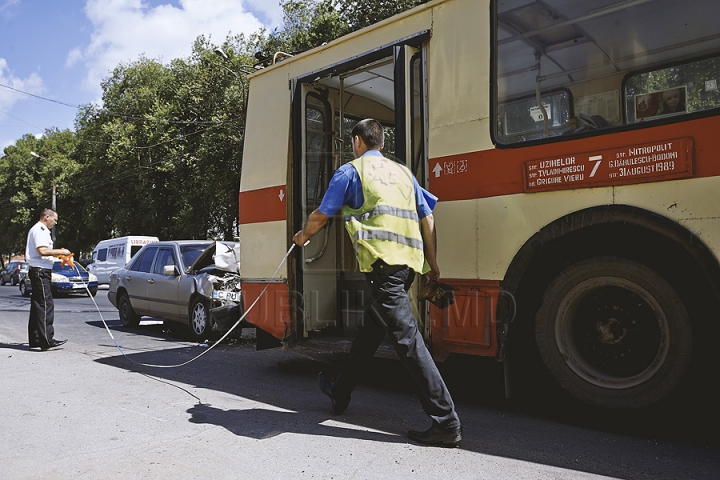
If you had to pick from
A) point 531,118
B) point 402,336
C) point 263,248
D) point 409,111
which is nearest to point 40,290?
point 263,248

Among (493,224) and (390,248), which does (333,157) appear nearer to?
(493,224)

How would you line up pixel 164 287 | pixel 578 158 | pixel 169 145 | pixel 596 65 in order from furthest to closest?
1. pixel 169 145
2. pixel 164 287
3. pixel 596 65
4. pixel 578 158

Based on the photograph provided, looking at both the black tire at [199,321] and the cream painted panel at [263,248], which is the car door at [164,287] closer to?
the black tire at [199,321]

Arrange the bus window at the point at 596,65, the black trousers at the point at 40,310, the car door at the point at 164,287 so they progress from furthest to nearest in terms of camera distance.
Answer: the car door at the point at 164,287, the black trousers at the point at 40,310, the bus window at the point at 596,65

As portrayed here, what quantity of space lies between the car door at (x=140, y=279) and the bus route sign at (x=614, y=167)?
806 cm

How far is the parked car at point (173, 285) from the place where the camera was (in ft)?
29.8

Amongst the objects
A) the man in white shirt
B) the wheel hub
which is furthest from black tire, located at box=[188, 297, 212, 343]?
the wheel hub

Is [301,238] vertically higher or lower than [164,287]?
higher

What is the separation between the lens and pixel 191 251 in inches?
400

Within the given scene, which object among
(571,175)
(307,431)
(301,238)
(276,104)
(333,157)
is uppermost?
(276,104)

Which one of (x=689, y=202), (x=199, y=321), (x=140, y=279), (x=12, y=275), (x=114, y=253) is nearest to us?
(x=689, y=202)

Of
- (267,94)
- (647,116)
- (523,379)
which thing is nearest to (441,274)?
(523,379)

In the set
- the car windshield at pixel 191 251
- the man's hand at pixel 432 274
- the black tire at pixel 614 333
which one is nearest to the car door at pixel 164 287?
the car windshield at pixel 191 251

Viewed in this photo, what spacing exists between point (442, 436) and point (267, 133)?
12.4 feet
